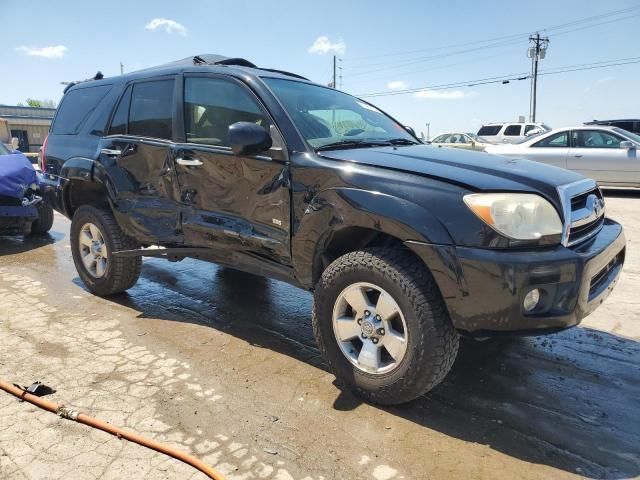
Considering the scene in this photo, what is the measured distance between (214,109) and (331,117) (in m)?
0.86

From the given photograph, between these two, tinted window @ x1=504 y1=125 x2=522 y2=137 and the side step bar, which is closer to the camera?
the side step bar

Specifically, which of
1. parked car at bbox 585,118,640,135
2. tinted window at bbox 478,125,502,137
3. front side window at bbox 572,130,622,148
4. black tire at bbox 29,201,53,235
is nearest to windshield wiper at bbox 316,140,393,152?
black tire at bbox 29,201,53,235

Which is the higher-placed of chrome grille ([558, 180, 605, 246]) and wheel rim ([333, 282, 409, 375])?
chrome grille ([558, 180, 605, 246])

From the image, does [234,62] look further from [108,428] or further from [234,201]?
[108,428]

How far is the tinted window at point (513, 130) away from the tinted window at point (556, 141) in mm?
8991

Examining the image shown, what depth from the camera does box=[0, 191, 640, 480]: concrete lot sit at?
237 centimetres

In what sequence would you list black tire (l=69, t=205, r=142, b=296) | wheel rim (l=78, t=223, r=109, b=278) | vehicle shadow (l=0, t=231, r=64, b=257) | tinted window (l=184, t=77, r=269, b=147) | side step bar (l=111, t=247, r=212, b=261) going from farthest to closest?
vehicle shadow (l=0, t=231, r=64, b=257) → wheel rim (l=78, t=223, r=109, b=278) → black tire (l=69, t=205, r=142, b=296) → side step bar (l=111, t=247, r=212, b=261) → tinted window (l=184, t=77, r=269, b=147)

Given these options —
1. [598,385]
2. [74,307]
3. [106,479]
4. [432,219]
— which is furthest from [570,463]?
[74,307]

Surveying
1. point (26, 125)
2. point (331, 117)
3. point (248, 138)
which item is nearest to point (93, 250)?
point (248, 138)

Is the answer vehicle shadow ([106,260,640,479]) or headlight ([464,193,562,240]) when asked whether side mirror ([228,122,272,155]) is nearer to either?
headlight ([464,193,562,240])

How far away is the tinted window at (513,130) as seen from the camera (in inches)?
801

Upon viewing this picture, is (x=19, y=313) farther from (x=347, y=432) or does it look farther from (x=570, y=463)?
(x=570, y=463)

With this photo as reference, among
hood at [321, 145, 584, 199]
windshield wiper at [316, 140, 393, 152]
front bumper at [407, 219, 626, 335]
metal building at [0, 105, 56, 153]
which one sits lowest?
front bumper at [407, 219, 626, 335]

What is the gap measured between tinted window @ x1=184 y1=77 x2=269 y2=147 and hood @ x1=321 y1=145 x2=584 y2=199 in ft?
2.50
